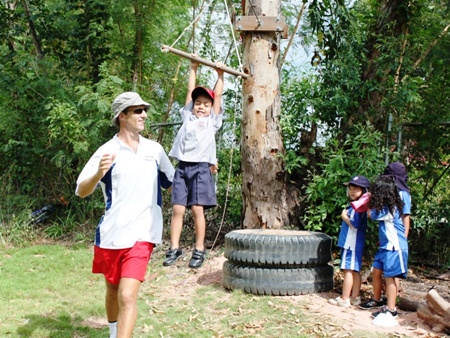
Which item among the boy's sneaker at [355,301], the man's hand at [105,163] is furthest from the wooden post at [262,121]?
the man's hand at [105,163]

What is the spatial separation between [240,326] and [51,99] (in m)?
5.47

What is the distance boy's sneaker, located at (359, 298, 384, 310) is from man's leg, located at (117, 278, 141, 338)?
8.21ft

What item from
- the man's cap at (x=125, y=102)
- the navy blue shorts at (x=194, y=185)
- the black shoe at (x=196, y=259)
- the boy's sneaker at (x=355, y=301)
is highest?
the man's cap at (x=125, y=102)

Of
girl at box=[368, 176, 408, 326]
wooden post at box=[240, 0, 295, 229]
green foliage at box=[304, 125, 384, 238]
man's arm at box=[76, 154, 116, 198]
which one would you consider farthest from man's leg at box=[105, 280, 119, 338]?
green foliage at box=[304, 125, 384, 238]

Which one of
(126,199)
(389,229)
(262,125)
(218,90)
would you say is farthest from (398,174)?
(126,199)

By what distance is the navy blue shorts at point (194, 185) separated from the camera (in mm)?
6738

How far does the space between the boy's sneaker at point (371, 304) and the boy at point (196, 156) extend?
1.96m

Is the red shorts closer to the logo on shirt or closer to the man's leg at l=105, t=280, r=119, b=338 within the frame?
the man's leg at l=105, t=280, r=119, b=338

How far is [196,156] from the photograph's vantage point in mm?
6715

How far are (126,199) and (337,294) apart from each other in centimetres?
285

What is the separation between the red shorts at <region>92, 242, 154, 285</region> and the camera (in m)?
4.41

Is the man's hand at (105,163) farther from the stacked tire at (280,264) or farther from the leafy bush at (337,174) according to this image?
the leafy bush at (337,174)

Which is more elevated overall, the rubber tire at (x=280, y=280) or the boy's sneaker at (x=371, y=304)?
the rubber tire at (x=280, y=280)

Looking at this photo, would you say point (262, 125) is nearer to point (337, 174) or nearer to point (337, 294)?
point (337, 174)
